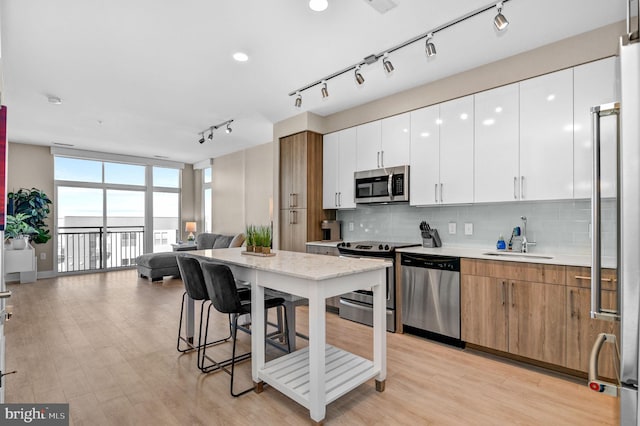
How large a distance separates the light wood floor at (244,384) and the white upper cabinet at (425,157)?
5.11 ft

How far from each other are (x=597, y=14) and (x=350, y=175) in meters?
2.77

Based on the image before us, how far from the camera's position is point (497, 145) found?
312 centimetres

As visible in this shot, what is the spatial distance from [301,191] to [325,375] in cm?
287

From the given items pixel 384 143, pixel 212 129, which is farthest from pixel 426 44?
pixel 212 129

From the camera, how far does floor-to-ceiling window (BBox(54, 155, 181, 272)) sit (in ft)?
23.1

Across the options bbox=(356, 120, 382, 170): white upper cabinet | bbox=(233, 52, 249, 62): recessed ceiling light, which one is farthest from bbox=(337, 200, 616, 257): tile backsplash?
bbox=(233, 52, 249, 62): recessed ceiling light

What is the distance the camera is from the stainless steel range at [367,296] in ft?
11.6

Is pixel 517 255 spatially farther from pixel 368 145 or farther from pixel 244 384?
pixel 244 384

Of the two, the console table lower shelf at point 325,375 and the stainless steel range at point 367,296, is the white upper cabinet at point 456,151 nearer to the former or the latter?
the stainless steel range at point 367,296

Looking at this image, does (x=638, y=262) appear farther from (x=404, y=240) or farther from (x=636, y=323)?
(x=404, y=240)

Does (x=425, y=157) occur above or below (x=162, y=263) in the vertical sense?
above

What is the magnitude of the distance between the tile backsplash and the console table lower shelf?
5.75 ft

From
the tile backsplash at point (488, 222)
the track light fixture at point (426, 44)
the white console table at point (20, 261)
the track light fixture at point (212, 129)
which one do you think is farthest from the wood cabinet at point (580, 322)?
the white console table at point (20, 261)

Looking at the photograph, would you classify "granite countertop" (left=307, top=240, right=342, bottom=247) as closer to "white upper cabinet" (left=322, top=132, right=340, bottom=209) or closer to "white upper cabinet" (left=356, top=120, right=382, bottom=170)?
"white upper cabinet" (left=322, top=132, right=340, bottom=209)
